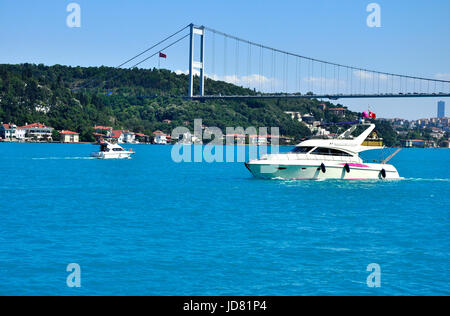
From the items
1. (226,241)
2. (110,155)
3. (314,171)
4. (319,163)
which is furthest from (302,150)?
(110,155)

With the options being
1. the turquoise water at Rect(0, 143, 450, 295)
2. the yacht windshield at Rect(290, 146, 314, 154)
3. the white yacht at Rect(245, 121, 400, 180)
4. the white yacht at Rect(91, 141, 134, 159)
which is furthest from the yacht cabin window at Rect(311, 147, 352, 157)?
the white yacht at Rect(91, 141, 134, 159)

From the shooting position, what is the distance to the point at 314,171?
139 feet

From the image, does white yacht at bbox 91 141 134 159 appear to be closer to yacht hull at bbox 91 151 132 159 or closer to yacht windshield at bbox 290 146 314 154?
yacht hull at bbox 91 151 132 159

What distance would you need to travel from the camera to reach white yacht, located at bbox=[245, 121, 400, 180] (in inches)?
1665

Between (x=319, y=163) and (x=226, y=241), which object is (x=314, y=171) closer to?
(x=319, y=163)

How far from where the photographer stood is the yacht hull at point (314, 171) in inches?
1662

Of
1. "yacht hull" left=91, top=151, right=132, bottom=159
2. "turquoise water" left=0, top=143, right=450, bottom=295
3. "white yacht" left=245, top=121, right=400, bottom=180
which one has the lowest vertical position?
"turquoise water" left=0, top=143, right=450, bottom=295

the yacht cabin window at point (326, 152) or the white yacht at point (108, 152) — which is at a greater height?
the yacht cabin window at point (326, 152)

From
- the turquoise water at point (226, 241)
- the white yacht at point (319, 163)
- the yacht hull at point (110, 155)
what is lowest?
the turquoise water at point (226, 241)

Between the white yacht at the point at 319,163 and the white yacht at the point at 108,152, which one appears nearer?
the white yacht at the point at 319,163

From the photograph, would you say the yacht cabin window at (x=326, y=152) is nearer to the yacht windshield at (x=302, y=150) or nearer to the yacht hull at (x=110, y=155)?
the yacht windshield at (x=302, y=150)

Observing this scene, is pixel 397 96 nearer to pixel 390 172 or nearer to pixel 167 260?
pixel 390 172

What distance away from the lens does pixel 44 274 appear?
1747 cm

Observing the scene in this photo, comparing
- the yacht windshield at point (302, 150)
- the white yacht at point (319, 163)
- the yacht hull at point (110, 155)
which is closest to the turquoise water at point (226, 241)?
the white yacht at point (319, 163)
